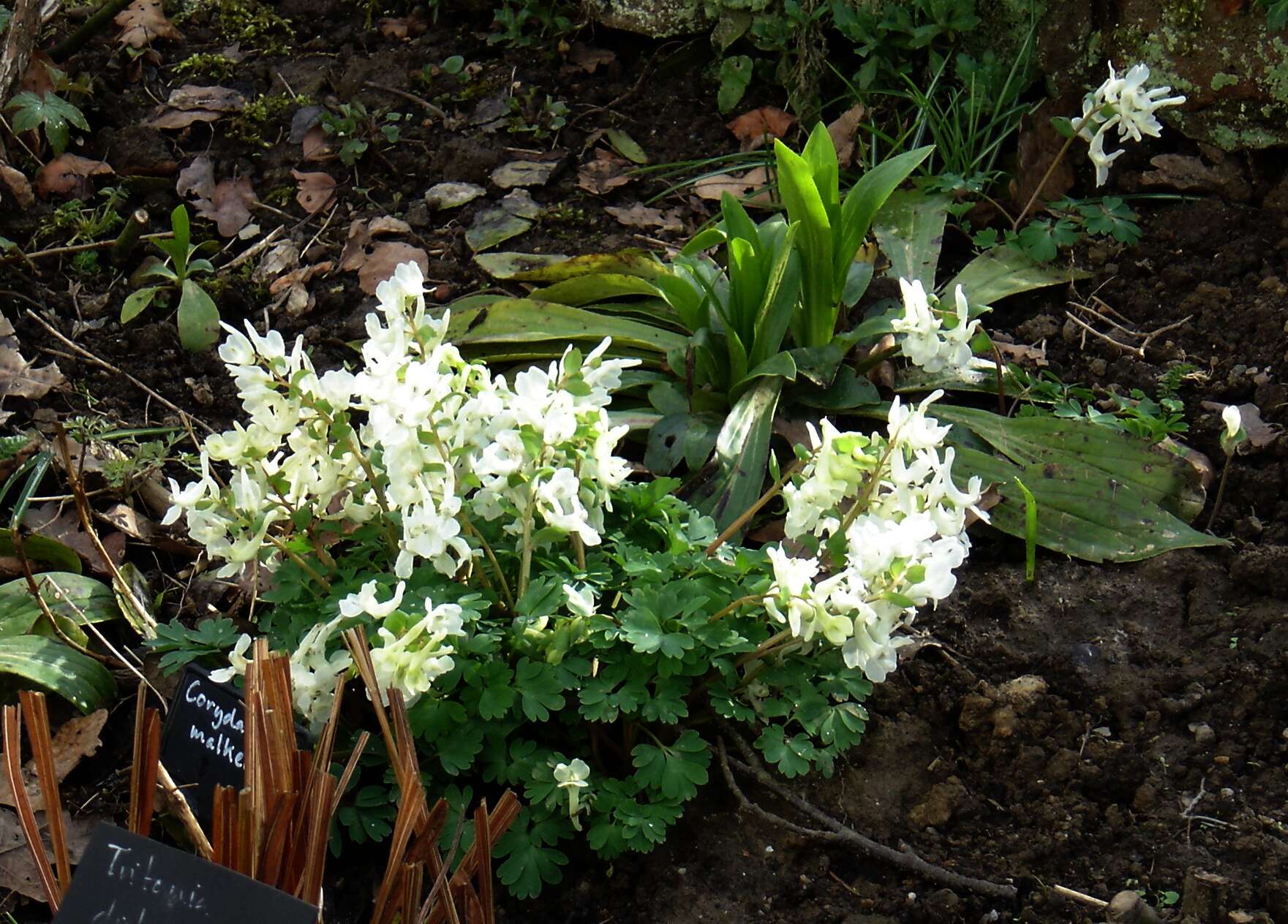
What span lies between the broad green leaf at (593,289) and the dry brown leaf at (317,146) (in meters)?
1.05

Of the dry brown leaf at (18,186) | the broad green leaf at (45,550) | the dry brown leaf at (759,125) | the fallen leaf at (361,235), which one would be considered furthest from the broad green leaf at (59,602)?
the dry brown leaf at (759,125)

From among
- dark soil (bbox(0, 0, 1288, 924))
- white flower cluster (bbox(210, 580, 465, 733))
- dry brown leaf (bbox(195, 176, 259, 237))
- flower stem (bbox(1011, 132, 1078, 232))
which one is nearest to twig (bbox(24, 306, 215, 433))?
dark soil (bbox(0, 0, 1288, 924))

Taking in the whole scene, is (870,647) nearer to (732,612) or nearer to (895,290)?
(732,612)

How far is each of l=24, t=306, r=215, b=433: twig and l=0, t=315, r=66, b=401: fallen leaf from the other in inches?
3.3

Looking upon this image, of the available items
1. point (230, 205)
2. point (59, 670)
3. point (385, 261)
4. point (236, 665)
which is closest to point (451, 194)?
point (385, 261)

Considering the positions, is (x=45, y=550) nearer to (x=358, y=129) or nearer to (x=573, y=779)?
(x=573, y=779)

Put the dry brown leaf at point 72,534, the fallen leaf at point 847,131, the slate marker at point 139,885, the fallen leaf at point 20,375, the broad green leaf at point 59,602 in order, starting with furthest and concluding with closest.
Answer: the fallen leaf at point 847,131, the fallen leaf at point 20,375, the dry brown leaf at point 72,534, the broad green leaf at point 59,602, the slate marker at point 139,885

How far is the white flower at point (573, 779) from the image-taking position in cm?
173

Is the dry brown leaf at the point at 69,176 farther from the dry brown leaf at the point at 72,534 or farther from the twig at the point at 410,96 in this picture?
the dry brown leaf at the point at 72,534

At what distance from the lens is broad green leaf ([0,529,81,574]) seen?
2.38 metres

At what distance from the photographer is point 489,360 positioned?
2.97m

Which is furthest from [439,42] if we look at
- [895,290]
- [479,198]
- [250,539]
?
[250,539]

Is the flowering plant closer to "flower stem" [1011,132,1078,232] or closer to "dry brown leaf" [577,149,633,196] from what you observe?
"flower stem" [1011,132,1078,232]

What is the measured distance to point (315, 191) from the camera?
3.67m
